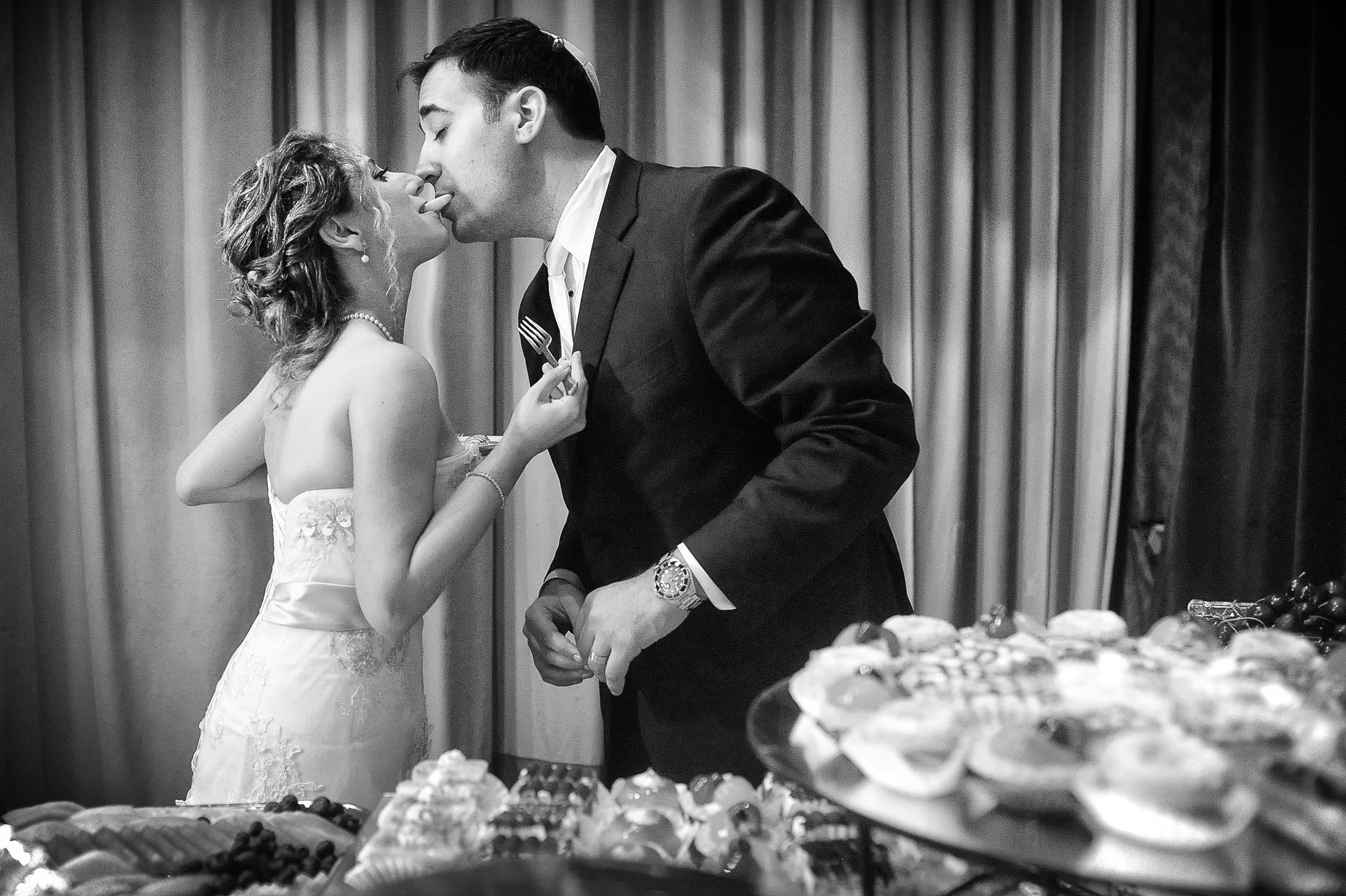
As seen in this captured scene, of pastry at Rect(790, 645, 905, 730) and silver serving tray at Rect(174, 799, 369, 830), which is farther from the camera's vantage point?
silver serving tray at Rect(174, 799, 369, 830)

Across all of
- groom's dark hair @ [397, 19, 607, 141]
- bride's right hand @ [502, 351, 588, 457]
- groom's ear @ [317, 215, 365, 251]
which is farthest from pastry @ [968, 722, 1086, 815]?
groom's ear @ [317, 215, 365, 251]

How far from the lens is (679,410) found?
1.63 metres

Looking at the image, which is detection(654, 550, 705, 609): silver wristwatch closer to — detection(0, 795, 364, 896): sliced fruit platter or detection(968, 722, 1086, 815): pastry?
detection(0, 795, 364, 896): sliced fruit platter

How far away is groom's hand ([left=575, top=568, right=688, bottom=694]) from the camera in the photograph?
1.42m

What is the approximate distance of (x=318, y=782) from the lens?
5.76ft

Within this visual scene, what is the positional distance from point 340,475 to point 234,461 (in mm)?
376

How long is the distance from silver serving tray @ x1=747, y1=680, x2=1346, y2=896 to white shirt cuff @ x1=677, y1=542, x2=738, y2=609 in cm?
63

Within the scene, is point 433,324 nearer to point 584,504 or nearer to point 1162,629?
point 584,504

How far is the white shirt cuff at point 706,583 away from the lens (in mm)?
1409

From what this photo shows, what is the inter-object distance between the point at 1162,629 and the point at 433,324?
100 inches

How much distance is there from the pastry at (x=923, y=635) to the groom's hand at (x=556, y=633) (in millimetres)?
717

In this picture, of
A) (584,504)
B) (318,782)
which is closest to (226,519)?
(318,782)

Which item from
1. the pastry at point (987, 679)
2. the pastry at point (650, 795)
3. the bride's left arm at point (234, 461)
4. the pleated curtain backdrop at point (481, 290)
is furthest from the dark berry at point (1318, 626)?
the pleated curtain backdrop at point (481, 290)

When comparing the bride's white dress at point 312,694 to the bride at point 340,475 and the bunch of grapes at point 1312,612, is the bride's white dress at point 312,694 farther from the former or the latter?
the bunch of grapes at point 1312,612
